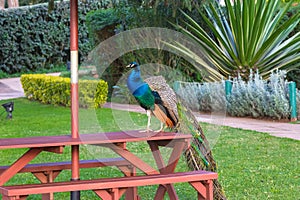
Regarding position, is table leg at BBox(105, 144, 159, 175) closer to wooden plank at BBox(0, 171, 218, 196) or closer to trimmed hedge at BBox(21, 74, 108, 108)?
wooden plank at BBox(0, 171, 218, 196)

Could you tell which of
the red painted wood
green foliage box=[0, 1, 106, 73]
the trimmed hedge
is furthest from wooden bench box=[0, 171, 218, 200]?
green foliage box=[0, 1, 106, 73]

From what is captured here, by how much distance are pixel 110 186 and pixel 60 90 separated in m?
10.0

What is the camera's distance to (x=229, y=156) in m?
7.80

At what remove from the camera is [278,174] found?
21.8ft

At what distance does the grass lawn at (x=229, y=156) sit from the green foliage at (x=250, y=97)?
1.27 m

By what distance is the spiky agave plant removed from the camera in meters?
12.2

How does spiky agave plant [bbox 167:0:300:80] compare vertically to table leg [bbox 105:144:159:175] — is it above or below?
above

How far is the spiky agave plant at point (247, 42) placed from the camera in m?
12.2

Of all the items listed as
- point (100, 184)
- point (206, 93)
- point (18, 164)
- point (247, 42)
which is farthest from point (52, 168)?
point (247, 42)

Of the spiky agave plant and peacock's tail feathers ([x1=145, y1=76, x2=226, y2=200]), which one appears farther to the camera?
the spiky agave plant

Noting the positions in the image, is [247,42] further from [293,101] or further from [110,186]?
[110,186]

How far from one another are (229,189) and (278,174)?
886mm

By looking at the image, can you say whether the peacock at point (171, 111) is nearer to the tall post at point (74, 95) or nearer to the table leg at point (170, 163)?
the table leg at point (170, 163)

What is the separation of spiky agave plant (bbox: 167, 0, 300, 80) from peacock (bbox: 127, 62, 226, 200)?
727 cm
